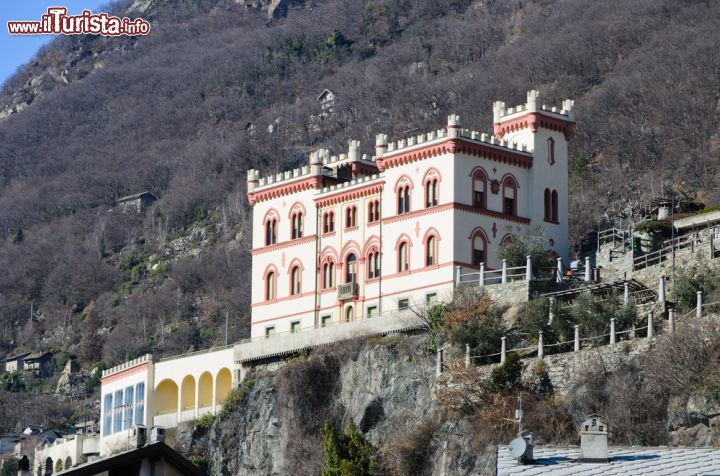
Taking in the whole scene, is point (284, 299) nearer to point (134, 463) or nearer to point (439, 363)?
point (439, 363)

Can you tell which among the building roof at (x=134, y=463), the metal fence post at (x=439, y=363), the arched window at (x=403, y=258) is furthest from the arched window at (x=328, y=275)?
the building roof at (x=134, y=463)

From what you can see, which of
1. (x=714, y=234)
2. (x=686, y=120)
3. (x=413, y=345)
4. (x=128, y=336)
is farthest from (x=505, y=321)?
(x=128, y=336)

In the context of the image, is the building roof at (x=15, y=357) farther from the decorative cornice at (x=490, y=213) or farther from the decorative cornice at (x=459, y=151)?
the decorative cornice at (x=490, y=213)

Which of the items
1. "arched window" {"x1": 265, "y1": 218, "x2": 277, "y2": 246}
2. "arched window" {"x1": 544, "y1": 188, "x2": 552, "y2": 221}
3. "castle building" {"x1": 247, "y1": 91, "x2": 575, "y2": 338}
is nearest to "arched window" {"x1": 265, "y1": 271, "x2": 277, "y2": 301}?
"castle building" {"x1": 247, "y1": 91, "x2": 575, "y2": 338}

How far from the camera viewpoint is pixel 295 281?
9994 cm

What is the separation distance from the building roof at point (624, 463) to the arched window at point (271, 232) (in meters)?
56.3

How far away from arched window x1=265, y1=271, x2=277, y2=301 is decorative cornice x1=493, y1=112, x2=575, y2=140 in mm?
14392

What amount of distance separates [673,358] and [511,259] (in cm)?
1907

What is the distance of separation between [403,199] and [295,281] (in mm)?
8691

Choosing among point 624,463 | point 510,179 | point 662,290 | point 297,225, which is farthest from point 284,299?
point 624,463

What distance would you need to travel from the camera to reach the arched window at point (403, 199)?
94.6 meters

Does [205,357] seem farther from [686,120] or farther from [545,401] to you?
[686,120]

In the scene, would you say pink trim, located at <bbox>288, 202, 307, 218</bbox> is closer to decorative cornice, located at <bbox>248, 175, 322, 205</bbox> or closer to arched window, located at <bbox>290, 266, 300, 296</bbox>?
decorative cornice, located at <bbox>248, 175, 322, 205</bbox>

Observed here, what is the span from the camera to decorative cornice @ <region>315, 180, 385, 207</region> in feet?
318
